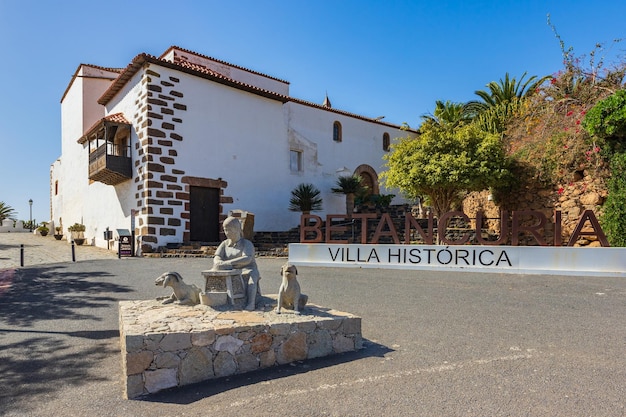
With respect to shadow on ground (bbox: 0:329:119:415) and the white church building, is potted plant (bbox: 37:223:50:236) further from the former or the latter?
shadow on ground (bbox: 0:329:119:415)

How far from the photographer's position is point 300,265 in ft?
35.4

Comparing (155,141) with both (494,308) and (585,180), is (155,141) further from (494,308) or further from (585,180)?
(585,180)

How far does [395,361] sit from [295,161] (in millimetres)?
15265

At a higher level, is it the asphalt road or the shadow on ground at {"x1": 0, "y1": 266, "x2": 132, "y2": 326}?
the shadow on ground at {"x1": 0, "y1": 266, "x2": 132, "y2": 326}

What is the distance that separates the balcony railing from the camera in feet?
46.3

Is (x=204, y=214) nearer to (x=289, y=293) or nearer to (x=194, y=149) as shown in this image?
(x=194, y=149)

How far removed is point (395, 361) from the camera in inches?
157

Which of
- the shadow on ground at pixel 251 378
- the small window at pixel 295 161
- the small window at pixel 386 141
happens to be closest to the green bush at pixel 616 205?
the shadow on ground at pixel 251 378

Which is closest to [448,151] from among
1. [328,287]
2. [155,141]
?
[328,287]

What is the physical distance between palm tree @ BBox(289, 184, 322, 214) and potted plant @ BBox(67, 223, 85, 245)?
1005 centimetres

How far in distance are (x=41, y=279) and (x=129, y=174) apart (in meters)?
6.59

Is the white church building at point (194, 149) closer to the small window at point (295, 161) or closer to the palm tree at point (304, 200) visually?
the small window at point (295, 161)

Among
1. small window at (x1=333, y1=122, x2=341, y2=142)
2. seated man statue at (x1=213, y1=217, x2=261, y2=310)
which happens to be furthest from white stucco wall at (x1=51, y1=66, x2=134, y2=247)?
seated man statue at (x1=213, y1=217, x2=261, y2=310)

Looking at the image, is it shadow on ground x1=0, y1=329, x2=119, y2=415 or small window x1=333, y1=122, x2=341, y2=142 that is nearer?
shadow on ground x1=0, y1=329, x2=119, y2=415
